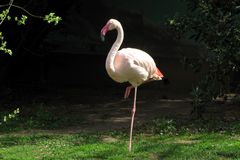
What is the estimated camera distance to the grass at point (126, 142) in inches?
242

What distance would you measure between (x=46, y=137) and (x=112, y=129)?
3.43 ft

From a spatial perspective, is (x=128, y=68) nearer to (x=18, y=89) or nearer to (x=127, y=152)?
(x=127, y=152)

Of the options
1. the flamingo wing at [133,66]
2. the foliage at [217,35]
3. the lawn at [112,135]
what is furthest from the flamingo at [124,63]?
the foliage at [217,35]

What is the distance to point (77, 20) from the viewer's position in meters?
12.2

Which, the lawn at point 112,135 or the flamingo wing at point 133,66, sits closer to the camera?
the lawn at point 112,135

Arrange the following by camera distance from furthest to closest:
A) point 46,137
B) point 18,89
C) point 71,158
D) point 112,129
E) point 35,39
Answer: point 18,89 → point 35,39 → point 112,129 → point 46,137 → point 71,158

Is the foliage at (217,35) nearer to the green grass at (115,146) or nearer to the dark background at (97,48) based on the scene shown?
the green grass at (115,146)

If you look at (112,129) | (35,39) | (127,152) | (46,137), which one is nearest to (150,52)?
(35,39)

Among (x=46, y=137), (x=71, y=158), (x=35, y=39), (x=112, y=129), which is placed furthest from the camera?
(x=35, y=39)

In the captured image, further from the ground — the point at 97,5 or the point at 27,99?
the point at 97,5

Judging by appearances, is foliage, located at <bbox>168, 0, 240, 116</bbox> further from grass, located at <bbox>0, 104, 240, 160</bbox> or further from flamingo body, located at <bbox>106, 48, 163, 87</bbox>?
flamingo body, located at <bbox>106, 48, 163, 87</bbox>

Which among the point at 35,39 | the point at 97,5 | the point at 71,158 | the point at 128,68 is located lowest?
the point at 71,158

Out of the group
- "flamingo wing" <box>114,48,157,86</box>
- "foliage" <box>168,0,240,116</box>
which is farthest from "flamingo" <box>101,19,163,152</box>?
"foliage" <box>168,0,240,116</box>

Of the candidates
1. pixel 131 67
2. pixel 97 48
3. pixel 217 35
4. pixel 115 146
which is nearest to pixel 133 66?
pixel 131 67
